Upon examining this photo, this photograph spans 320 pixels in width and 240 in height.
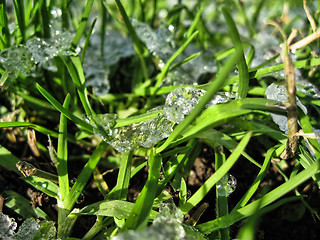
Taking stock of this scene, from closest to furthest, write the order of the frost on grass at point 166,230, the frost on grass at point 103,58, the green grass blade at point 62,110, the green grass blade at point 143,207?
1. the frost on grass at point 166,230
2. the green grass blade at point 143,207
3. the green grass blade at point 62,110
4. the frost on grass at point 103,58

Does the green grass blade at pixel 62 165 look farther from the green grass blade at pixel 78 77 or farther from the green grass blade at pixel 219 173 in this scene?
the green grass blade at pixel 219 173

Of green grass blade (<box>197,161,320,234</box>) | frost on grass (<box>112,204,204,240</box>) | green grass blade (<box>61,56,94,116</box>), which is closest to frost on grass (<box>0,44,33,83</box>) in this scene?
green grass blade (<box>61,56,94,116</box>)

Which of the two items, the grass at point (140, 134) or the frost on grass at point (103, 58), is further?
the frost on grass at point (103, 58)

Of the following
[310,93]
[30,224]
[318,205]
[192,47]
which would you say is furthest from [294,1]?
[30,224]

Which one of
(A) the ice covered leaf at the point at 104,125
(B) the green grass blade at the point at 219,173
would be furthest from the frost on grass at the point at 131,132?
(B) the green grass blade at the point at 219,173

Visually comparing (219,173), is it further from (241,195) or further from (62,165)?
(62,165)

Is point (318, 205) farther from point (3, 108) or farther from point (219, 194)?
point (3, 108)

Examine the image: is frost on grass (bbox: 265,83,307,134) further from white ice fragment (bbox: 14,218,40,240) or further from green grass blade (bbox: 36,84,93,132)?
white ice fragment (bbox: 14,218,40,240)
